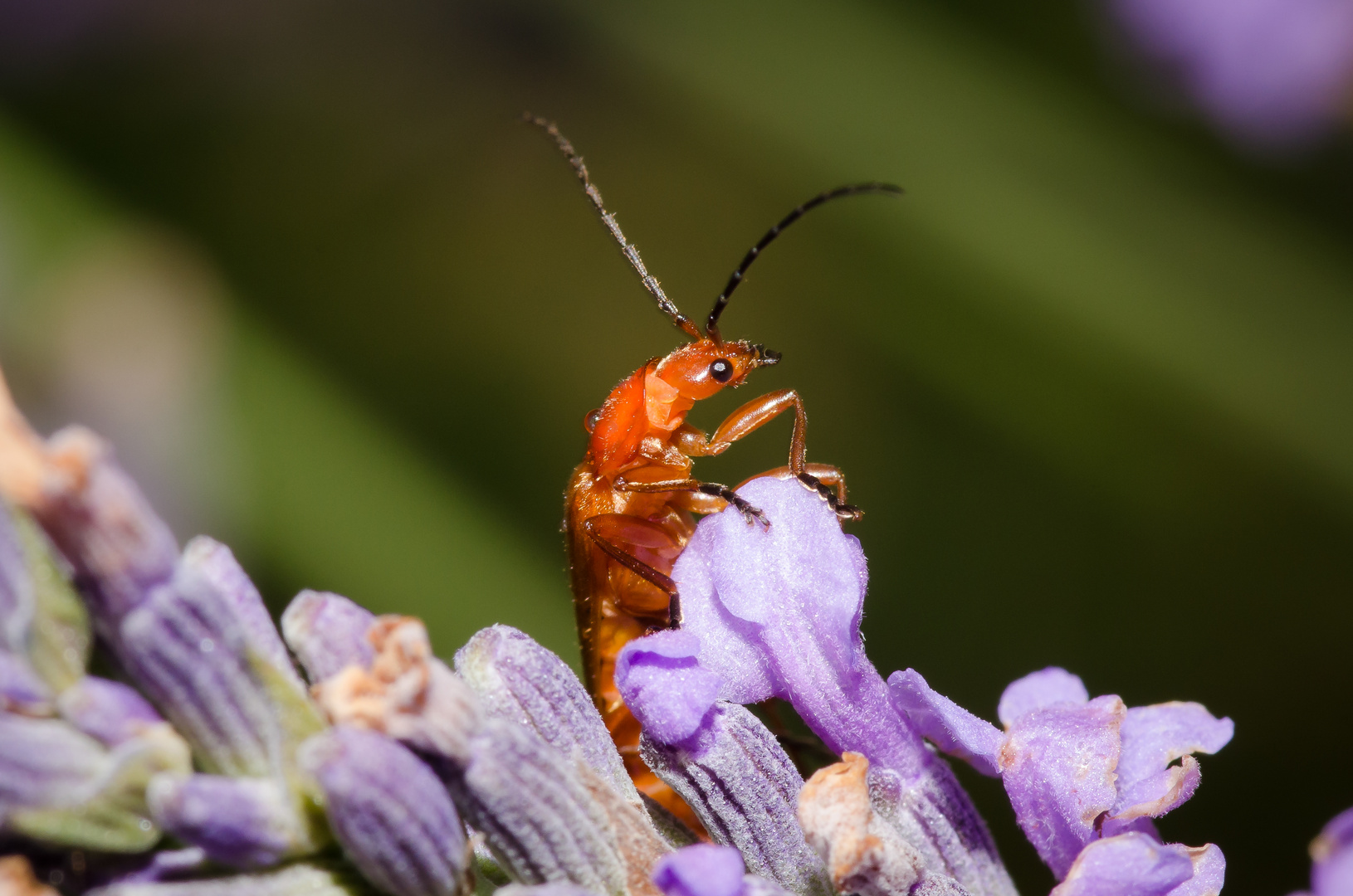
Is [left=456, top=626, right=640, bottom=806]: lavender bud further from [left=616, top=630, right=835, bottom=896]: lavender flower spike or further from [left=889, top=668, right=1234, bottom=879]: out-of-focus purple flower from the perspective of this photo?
[left=889, top=668, right=1234, bottom=879]: out-of-focus purple flower

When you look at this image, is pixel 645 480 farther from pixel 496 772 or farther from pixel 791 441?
pixel 496 772

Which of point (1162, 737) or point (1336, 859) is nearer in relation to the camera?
point (1336, 859)

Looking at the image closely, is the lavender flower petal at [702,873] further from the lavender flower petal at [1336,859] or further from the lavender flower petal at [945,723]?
the lavender flower petal at [1336,859]

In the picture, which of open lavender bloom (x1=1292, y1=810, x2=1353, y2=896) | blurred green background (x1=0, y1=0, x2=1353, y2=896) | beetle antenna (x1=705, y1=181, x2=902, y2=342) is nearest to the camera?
open lavender bloom (x1=1292, y1=810, x2=1353, y2=896)

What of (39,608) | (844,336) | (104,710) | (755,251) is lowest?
(104,710)

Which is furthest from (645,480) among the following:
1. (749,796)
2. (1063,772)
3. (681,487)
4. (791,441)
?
Answer: (1063,772)

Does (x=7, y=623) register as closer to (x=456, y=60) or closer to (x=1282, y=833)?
(x=1282, y=833)

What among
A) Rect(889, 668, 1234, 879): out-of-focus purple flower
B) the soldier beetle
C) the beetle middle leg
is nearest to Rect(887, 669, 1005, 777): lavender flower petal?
Rect(889, 668, 1234, 879): out-of-focus purple flower
